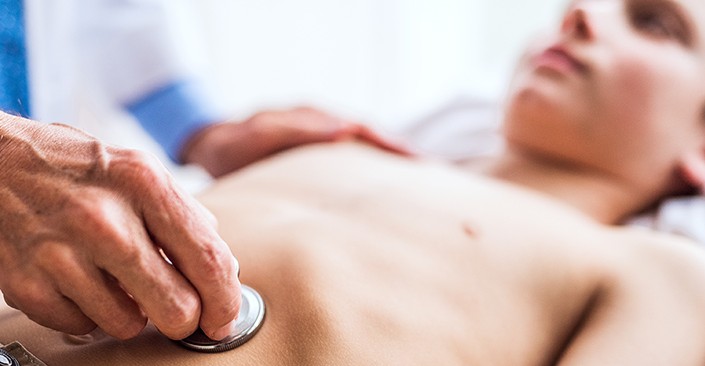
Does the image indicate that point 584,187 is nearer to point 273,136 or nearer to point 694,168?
point 694,168

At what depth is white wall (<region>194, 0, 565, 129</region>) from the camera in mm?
2270

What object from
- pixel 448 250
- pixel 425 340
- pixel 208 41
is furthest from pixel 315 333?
pixel 208 41

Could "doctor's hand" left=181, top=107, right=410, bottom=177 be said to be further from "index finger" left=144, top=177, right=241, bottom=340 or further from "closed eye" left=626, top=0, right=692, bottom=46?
"index finger" left=144, top=177, right=241, bottom=340

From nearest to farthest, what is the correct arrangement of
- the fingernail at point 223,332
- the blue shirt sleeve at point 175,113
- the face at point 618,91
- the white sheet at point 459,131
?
the fingernail at point 223,332 < the face at point 618,91 < the blue shirt sleeve at point 175,113 < the white sheet at point 459,131

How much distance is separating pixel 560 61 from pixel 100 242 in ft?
2.83

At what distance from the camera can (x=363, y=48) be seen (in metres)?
2.46

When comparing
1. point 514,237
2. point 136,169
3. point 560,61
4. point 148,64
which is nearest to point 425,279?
point 514,237

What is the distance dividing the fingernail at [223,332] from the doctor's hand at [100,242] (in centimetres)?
5

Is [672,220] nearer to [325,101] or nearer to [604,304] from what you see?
[604,304]

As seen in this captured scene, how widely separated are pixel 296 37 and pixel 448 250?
5.11 ft

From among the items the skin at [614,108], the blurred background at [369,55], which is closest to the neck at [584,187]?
the skin at [614,108]

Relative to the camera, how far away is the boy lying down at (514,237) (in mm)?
743

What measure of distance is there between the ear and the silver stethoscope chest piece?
2.73 ft

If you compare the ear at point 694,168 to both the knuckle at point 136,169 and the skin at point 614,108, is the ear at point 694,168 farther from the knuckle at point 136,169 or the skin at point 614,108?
the knuckle at point 136,169
